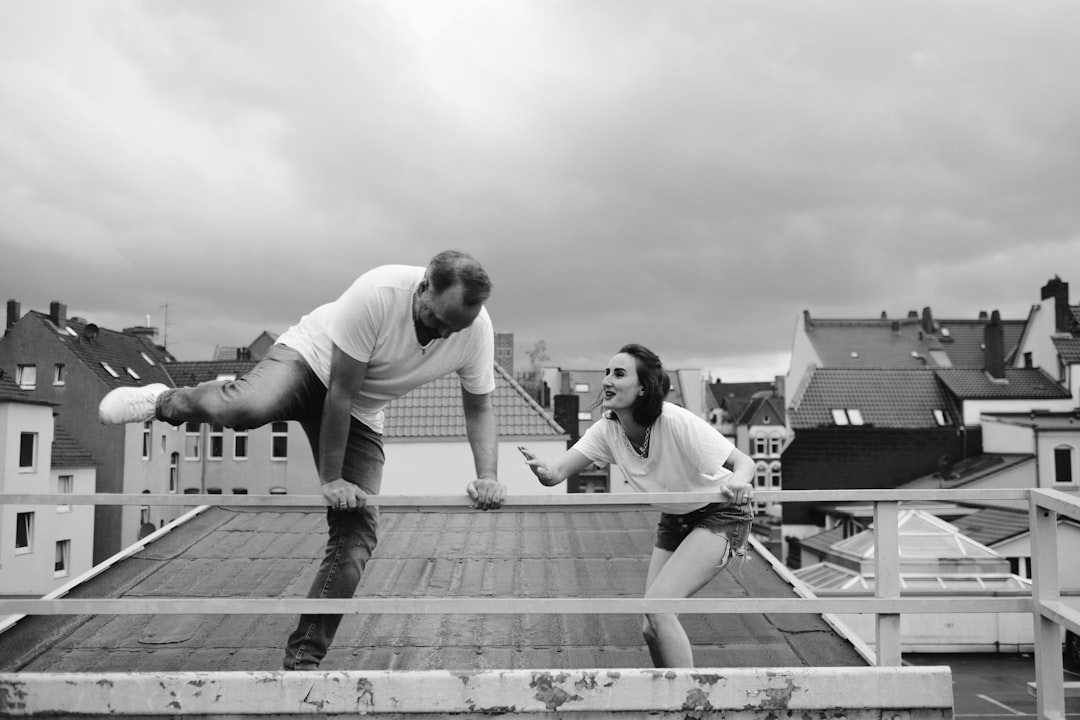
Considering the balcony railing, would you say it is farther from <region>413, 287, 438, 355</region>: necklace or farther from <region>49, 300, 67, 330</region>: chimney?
<region>49, 300, 67, 330</region>: chimney

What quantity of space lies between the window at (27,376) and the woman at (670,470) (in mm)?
39892

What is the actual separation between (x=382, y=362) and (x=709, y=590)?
3026 mm

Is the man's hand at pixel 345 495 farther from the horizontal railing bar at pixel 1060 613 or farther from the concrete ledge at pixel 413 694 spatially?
the horizontal railing bar at pixel 1060 613

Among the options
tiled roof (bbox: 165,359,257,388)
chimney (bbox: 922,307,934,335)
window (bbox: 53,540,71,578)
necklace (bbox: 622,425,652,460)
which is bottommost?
window (bbox: 53,540,71,578)

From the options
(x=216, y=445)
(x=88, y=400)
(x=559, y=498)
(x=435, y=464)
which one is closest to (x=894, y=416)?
(x=435, y=464)

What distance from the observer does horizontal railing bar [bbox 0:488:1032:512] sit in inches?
105

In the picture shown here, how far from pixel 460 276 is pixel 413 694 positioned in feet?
4.53

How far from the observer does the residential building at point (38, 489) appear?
92.6 feet

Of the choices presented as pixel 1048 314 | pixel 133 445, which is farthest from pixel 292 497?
pixel 1048 314

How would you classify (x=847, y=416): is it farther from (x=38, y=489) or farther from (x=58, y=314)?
(x=58, y=314)

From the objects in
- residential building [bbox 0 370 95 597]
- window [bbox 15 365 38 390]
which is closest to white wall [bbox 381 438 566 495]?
residential building [bbox 0 370 95 597]

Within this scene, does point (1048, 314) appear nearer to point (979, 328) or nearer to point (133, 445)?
point (979, 328)

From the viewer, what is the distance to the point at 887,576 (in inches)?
112

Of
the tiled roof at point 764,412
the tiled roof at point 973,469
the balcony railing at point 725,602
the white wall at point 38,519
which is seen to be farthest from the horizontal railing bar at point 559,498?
the tiled roof at point 764,412
